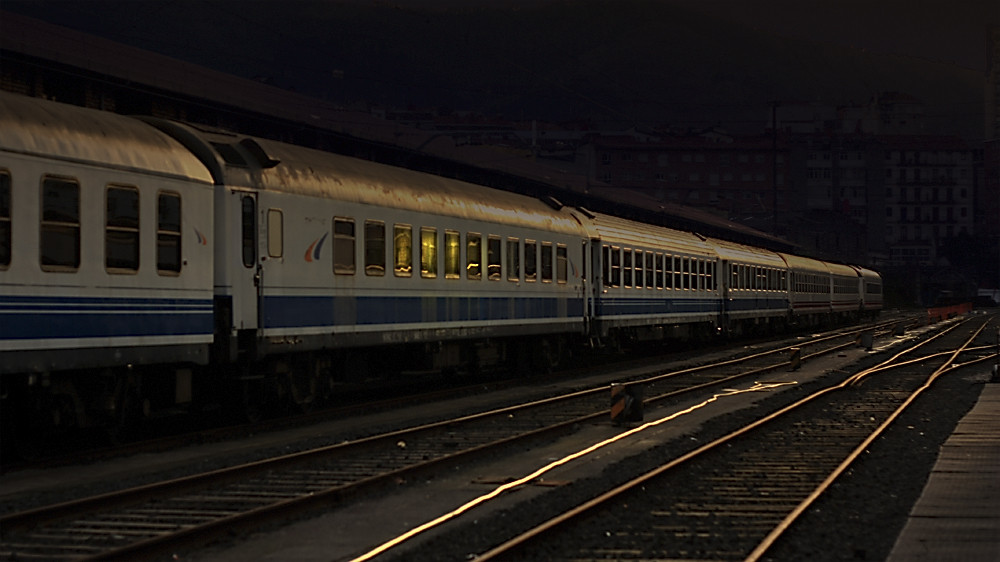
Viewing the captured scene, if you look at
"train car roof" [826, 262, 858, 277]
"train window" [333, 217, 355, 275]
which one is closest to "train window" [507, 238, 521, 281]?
"train window" [333, 217, 355, 275]

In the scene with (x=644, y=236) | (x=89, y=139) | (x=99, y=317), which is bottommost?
(x=99, y=317)

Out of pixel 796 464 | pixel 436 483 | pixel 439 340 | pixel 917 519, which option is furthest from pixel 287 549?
pixel 439 340

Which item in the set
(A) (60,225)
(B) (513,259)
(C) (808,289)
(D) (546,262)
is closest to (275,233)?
(A) (60,225)

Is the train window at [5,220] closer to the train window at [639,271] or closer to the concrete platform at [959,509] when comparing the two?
the concrete platform at [959,509]

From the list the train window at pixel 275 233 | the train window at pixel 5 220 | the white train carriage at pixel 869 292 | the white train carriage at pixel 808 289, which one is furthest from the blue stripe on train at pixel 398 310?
the white train carriage at pixel 869 292

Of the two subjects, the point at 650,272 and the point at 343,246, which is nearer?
the point at 343,246

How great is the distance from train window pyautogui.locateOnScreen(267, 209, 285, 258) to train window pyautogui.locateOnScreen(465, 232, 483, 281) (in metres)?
6.20

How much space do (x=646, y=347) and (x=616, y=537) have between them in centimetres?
3288

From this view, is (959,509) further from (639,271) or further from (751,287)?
(751,287)

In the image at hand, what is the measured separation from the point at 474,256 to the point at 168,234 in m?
8.93

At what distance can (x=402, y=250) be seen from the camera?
Answer: 19953mm

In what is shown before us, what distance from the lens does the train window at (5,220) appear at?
12.0m

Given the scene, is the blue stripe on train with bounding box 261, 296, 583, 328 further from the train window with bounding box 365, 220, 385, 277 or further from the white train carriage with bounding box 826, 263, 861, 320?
the white train carriage with bounding box 826, 263, 861, 320

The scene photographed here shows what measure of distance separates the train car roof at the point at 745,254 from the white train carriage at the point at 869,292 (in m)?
27.0
